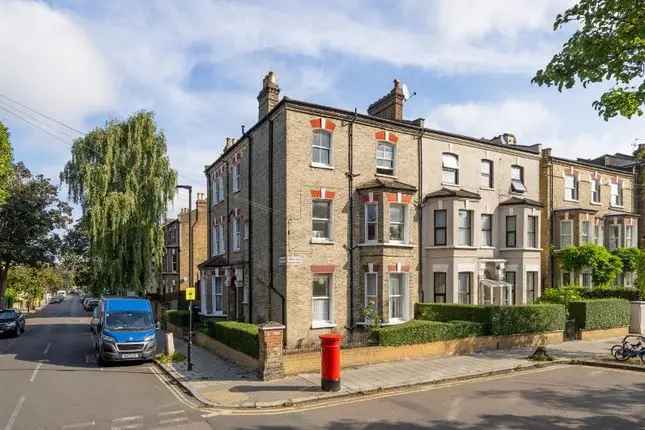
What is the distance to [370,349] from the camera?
16.5 m

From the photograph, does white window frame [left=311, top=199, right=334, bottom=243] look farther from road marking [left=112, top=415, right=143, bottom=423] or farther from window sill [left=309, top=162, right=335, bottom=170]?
road marking [left=112, top=415, right=143, bottom=423]

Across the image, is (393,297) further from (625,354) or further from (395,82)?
(395,82)

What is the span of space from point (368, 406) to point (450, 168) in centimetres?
1543

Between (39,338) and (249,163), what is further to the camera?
(39,338)

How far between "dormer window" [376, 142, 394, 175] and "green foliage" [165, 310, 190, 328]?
13.0 meters

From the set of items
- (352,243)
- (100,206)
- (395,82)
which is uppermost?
(395,82)

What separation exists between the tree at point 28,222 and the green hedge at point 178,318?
2154cm

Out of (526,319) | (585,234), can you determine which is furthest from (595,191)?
(526,319)

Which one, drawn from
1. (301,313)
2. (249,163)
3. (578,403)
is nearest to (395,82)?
(249,163)

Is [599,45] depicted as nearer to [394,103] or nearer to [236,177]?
[394,103]

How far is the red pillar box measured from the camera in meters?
13.0

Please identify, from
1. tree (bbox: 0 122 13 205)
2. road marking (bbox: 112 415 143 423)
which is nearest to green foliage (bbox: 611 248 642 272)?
road marking (bbox: 112 415 143 423)

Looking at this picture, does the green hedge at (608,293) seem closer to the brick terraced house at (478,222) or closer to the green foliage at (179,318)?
the brick terraced house at (478,222)

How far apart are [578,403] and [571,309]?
39.9ft
